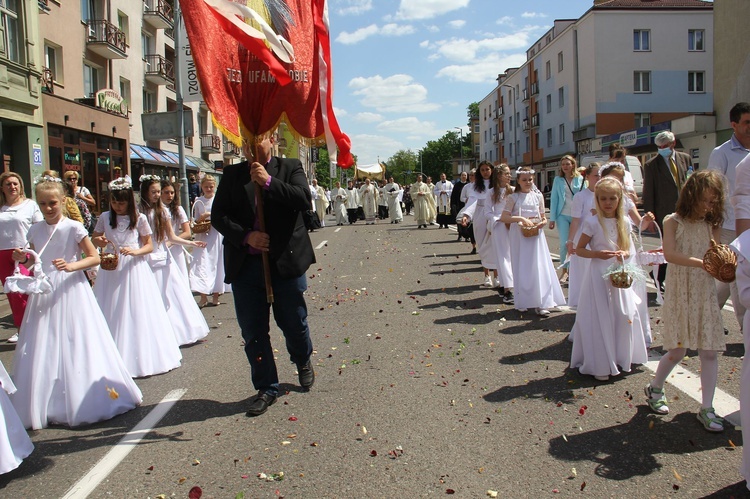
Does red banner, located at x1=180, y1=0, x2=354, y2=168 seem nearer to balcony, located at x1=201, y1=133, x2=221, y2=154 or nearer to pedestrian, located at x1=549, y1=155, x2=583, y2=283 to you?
pedestrian, located at x1=549, y1=155, x2=583, y2=283

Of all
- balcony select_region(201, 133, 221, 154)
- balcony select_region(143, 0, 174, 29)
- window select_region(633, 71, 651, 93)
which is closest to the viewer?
balcony select_region(143, 0, 174, 29)

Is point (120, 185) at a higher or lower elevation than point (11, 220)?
higher

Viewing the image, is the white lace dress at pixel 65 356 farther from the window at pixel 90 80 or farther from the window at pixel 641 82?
the window at pixel 641 82

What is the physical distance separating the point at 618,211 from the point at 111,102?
25.5 meters

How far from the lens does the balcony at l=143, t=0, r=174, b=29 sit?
33094 mm

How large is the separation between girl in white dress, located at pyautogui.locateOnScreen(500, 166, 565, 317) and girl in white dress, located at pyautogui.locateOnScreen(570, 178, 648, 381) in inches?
95.5

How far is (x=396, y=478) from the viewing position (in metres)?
3.71

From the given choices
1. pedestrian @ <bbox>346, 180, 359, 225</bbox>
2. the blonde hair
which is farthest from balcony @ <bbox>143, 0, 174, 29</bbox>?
the blonde hair

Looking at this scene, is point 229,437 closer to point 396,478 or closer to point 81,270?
point 396,478

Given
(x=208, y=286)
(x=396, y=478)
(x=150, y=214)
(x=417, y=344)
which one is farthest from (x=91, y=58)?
(x=396, y=478)

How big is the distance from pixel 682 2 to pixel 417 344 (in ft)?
176

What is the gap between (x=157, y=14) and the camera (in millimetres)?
33188

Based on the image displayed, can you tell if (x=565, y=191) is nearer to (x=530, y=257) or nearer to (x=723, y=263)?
(x=530, y=257)

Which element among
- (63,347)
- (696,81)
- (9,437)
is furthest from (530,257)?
(696,81)
